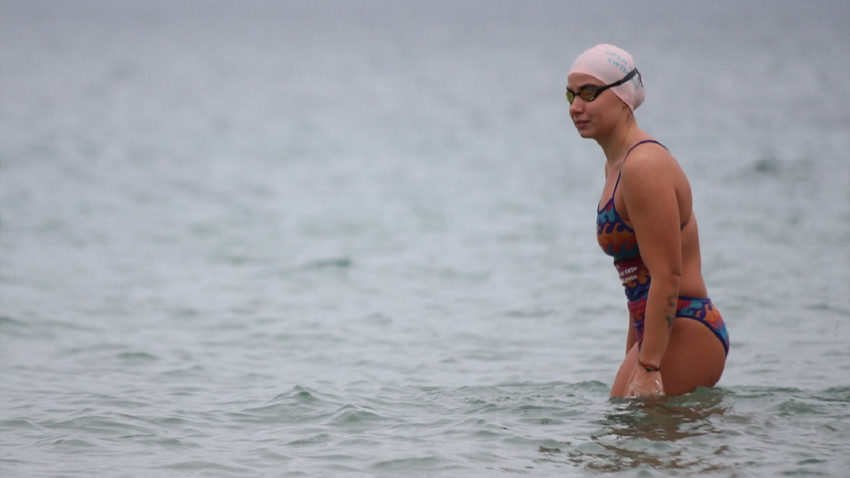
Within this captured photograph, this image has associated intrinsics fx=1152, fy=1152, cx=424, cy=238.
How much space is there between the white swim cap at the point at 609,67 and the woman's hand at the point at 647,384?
143cm

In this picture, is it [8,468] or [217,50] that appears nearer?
[8,468]

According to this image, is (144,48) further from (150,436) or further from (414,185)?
(150,436)

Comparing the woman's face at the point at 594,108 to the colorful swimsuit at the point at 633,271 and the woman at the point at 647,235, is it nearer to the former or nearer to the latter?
the woman at the point at 647,235

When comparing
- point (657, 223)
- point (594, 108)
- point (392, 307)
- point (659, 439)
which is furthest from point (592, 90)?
point (392, 307)

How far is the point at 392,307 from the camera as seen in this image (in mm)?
12930

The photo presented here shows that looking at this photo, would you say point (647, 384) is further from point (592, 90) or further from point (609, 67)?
point (609, 67)

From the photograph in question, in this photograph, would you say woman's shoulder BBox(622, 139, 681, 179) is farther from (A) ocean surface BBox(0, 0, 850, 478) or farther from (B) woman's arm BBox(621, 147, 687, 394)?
(A) ocean surface BBox(0, 0, 850, 478)

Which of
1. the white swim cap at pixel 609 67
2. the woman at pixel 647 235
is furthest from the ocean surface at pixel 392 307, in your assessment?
the white swim cap at pixel 609 67

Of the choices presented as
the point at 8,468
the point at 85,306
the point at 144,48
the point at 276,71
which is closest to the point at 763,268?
the point at 85,306

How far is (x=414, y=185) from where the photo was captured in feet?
92.8

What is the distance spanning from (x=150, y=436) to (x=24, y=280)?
7548 millimetres

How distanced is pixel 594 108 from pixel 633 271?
0.90 metres

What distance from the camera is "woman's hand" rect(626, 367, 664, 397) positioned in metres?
6.12

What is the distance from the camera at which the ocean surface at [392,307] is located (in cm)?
675
